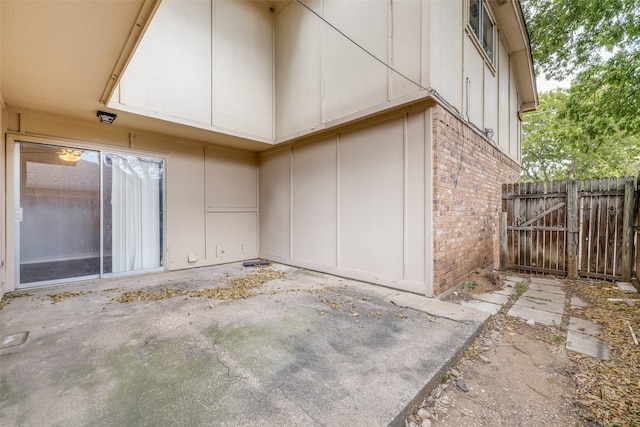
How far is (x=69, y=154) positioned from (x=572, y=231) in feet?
30.7

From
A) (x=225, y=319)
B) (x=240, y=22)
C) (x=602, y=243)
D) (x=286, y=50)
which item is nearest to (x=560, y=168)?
(x=602, y=243)

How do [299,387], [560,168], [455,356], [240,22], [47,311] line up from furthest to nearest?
[560,168] → [240,22] → [47,311] → [455,356] → [299,387]

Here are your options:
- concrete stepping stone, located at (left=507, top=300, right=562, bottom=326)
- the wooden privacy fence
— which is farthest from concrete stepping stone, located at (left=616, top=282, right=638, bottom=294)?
concrete stepping stone, located at (left=507, top=300, right=562, bottom=326)

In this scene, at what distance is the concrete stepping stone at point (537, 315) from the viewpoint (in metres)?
3.22

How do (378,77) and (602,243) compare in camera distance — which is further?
(602,243)

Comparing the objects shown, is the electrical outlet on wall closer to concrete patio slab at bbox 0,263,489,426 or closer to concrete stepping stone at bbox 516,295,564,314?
concrete patio slab at bbox 0,263,489,426

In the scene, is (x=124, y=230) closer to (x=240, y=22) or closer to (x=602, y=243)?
(x=240, y=22)

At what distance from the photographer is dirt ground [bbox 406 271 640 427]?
1751mm

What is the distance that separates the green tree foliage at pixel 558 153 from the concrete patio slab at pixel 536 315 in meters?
12.1

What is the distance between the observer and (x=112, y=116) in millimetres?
4281

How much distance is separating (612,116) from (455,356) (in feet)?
24.9

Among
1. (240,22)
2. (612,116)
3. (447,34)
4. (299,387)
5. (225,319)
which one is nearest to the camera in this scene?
(299,387)

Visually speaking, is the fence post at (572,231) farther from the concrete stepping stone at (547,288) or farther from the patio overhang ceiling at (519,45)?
the patio overhang ceiling at (519,45)

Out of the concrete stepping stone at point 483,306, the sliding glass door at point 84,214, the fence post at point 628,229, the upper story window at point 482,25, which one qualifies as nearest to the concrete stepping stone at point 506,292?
the concrete stepping stone at point 483,306
